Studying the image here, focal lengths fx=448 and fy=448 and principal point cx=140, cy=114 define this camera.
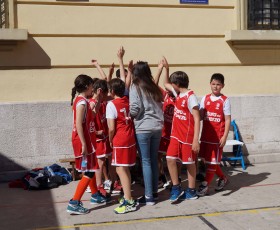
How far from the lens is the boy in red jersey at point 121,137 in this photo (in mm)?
5551

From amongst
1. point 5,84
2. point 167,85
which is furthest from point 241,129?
point 5,84

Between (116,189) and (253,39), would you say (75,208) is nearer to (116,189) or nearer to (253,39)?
(116,189)

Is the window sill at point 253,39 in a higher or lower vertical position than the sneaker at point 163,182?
higher

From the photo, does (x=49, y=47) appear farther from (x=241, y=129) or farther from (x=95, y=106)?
(x=241, y=129)

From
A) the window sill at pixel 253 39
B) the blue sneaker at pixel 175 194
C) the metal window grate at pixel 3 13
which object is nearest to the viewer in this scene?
the blue sneaker at pixel 175 194

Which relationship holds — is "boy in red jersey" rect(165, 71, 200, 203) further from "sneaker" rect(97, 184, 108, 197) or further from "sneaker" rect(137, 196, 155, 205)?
"sneaker" rect(97, 184, 108, 197)

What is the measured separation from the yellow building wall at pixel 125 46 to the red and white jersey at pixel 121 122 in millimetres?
2329

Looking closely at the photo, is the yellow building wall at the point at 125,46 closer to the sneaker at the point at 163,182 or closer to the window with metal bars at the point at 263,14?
the window with metal bars at the point at 263,14

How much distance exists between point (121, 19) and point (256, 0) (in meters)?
2.83

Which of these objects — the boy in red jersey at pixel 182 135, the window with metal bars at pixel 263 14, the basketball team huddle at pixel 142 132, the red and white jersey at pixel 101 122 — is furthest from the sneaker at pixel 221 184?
the window with metal bars at pixel 263 14

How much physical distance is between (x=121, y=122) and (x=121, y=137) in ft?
0.62

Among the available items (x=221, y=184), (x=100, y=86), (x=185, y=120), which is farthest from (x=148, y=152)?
(x=221, y=184)

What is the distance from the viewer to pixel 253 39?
8359mm

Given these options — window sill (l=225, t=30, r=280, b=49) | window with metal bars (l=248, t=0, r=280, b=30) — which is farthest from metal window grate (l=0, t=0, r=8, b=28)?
window with metal bars (l=248, t=0, r=280, b=30)
